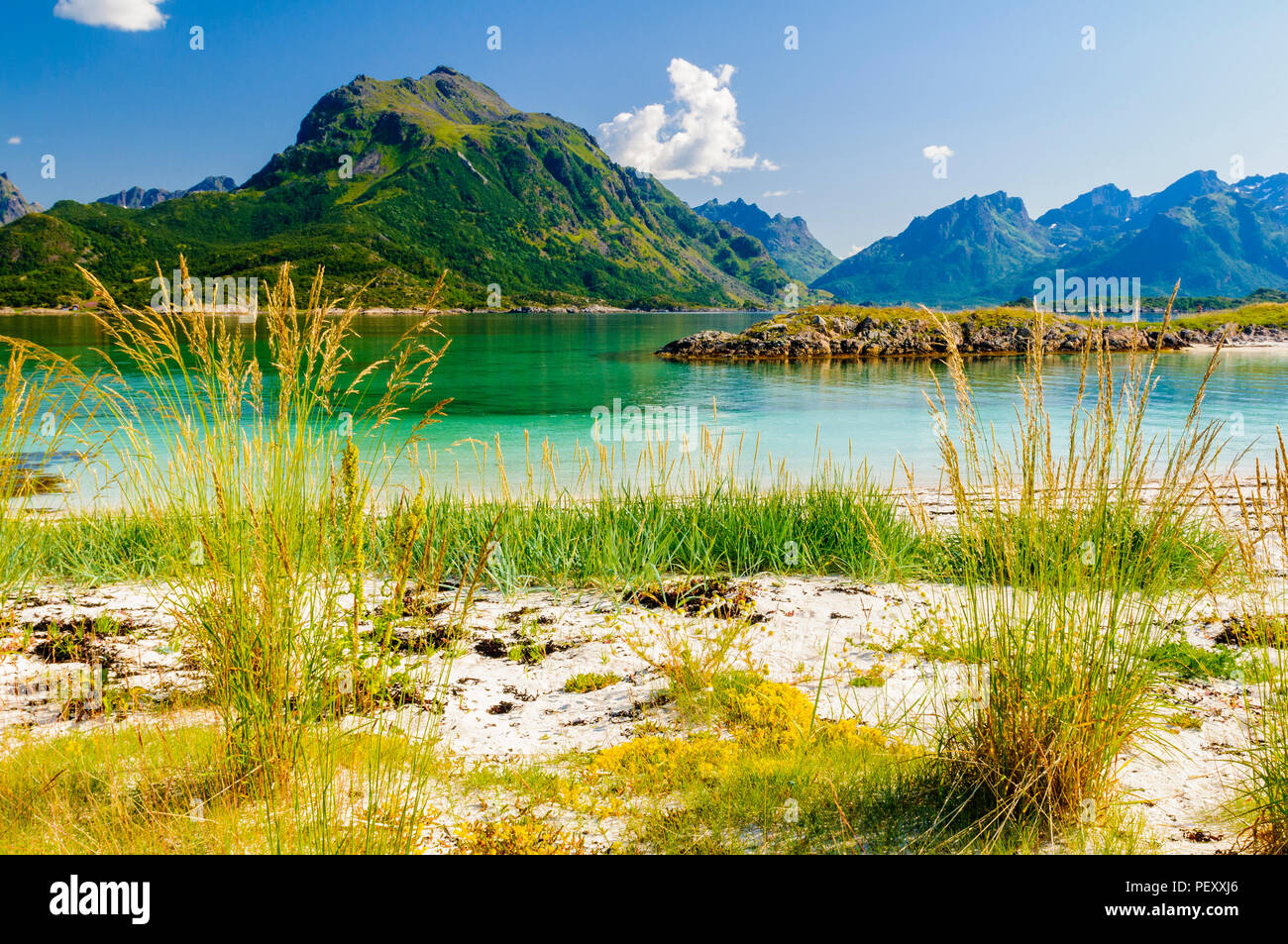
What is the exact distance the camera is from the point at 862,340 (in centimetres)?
4816

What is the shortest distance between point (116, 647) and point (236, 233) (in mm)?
229303

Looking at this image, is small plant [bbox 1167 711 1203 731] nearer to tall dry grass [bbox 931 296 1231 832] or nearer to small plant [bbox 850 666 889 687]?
tall dry grass [bbox 931 296 1231 832]

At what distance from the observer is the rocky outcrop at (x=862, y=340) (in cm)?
4681

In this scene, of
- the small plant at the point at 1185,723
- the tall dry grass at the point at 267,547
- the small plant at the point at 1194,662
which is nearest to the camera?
the tall dry grass at the point at 267,547

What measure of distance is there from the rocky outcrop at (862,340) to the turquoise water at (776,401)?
2.81 metres

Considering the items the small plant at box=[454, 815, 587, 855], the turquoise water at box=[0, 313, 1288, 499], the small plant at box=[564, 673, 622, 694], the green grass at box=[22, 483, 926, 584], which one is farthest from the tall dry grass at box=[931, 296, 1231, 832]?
the turquoise water at box=[0, 313, 1288, 499]

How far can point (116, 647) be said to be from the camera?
4.91 m

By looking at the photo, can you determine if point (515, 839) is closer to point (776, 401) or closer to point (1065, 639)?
point (1065, 639)

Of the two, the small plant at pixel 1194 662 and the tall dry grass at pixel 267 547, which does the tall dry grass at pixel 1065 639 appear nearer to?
the small plant at pixel 1194 662

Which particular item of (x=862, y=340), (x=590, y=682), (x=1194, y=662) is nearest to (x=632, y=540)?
(x=590, y=682)

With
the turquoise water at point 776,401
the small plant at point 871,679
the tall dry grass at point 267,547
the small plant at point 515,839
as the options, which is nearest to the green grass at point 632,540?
the turquoise water at point 776,401

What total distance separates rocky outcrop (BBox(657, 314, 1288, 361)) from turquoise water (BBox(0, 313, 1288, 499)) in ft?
9.21

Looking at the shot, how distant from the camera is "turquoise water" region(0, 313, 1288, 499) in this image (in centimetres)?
1781
